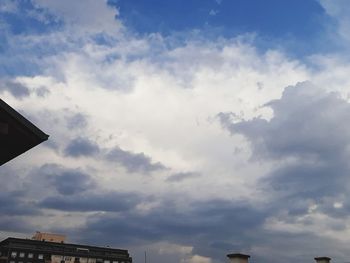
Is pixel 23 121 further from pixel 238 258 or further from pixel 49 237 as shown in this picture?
pixel 49 237

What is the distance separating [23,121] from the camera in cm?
792

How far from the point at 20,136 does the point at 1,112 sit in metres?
0.90

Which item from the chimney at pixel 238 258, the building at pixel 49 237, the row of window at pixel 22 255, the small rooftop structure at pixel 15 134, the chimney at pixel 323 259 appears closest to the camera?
the small rooftop structure at pixel 15 134

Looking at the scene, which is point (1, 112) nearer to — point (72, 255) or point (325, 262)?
point (325, 262)

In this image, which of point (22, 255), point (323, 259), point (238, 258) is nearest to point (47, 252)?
point (22, 255)

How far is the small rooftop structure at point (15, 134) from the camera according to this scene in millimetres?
7715

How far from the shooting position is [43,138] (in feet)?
27.7

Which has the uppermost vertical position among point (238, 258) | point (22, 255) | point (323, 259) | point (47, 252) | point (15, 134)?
point (47, 252)

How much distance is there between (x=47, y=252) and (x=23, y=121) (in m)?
91.9

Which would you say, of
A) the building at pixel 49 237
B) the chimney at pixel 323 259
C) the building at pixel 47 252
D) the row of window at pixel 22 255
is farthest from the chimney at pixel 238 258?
the building at pixel 49 237

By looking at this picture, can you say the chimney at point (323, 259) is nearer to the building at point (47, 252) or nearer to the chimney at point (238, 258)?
the chimney at point (238, 258)

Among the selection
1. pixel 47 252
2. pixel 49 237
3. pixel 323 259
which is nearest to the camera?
pixel 323 259

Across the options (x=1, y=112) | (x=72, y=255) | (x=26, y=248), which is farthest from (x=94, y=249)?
(x=1, y=112)

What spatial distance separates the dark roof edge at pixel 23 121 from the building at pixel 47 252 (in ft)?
295
